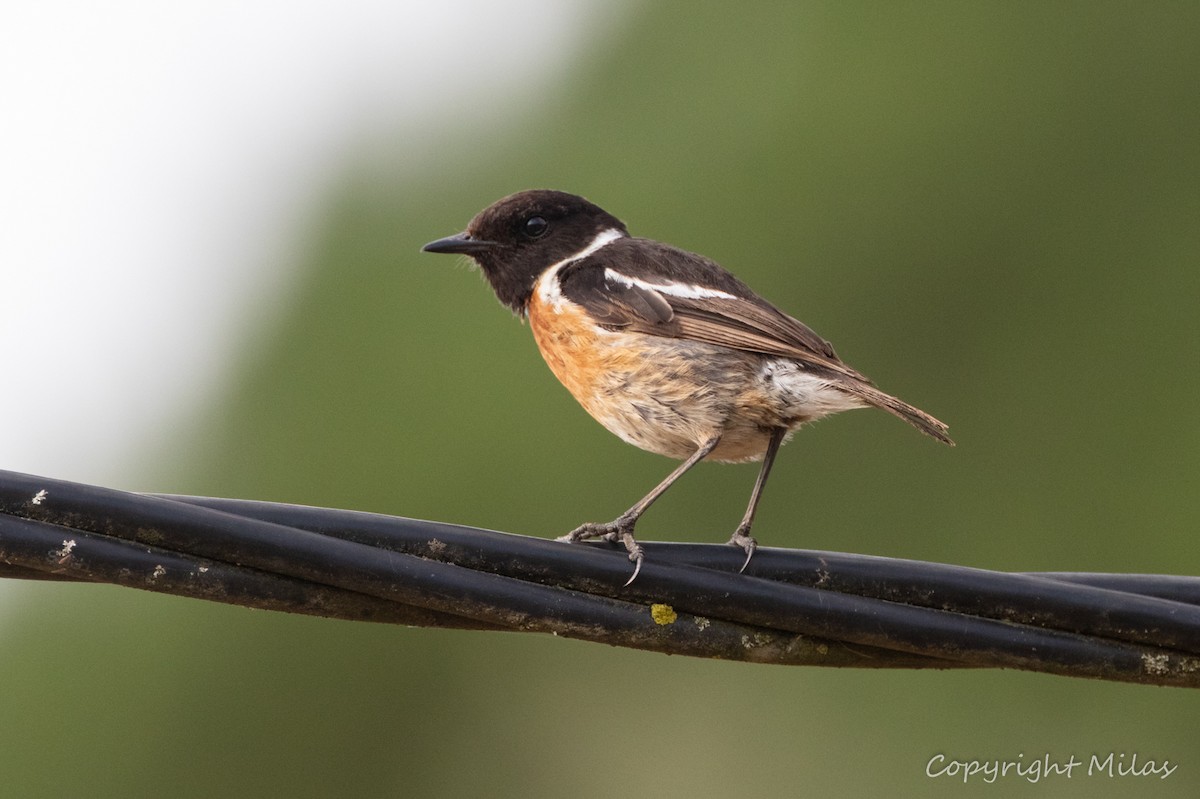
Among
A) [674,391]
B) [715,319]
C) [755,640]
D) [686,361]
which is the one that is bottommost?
[755,640]

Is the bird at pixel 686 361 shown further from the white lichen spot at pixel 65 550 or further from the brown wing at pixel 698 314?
the white lichen spot at pixel 65 550

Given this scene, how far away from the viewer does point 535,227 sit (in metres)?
6.05

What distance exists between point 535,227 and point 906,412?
219 centimetres

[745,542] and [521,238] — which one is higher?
[521,238]

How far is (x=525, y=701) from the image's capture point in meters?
10.6

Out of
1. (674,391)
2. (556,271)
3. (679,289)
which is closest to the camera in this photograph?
(674,391)

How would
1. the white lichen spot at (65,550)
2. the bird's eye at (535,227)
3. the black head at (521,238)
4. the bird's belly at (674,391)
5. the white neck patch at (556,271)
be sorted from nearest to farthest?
1. the white lichen spot at (65,550)
2. the bird's belly at (674,391)
3. the white neck patch at (556,271)
4. the black head at (521,238)
5. the bird's eye at (535,227)

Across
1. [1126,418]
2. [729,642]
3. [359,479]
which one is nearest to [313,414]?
[359,479]

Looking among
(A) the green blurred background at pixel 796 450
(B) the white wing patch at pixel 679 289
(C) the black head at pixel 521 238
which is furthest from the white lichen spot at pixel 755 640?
(A) the green blurred background at pixel 796 450

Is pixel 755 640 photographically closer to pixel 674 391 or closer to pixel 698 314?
pixel 674 391

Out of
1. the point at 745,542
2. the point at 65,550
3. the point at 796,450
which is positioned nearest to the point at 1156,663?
the point at 745,542

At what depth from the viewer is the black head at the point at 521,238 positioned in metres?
5.90

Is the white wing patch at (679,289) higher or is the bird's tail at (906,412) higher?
the white wing patch at (679,289)

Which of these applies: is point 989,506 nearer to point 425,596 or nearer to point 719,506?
point 719,506
